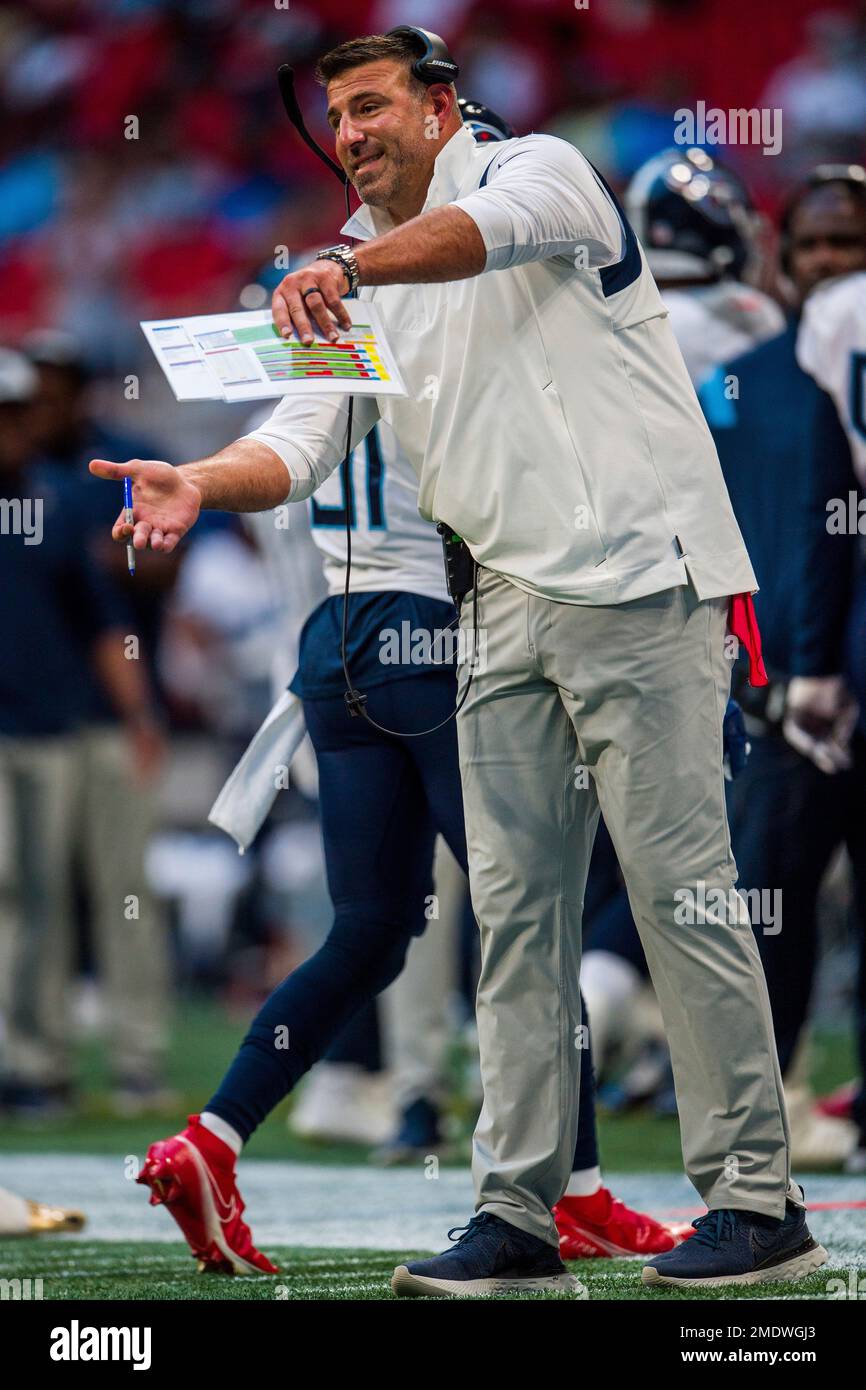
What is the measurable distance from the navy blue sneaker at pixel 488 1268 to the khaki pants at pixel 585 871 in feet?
0.09

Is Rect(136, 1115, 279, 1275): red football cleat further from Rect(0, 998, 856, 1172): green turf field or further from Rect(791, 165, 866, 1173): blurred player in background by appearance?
Rect(791, 165, 866, 1173): blurred player in background

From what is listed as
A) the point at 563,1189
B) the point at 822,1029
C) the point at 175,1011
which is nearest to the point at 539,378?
the point at 563,1189

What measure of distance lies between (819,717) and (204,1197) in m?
2.00

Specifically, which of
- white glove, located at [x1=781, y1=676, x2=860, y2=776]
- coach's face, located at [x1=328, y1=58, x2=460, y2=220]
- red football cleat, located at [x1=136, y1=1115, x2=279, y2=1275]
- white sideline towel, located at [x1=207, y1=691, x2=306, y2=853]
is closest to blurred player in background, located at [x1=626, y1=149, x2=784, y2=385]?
white glove, located at [x1=781, y1=676, x2=860, y2=776]

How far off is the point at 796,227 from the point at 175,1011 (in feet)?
21.0

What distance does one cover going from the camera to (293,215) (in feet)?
45.6

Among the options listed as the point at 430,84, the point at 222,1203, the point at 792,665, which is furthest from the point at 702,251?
the point at 222,1203

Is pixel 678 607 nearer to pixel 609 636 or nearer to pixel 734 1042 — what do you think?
pixel 609 636

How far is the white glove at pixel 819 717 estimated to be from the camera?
190 inches

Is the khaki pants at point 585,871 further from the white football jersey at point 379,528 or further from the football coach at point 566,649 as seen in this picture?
the white football jersey at point 379,528

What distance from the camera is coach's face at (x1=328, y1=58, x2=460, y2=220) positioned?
3328mm

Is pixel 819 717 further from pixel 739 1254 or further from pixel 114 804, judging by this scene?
pixel 114 804

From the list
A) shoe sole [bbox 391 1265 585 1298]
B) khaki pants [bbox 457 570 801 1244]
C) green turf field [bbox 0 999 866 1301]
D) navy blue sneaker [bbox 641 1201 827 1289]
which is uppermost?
khaki pants [bbox 457 570 801 1244]

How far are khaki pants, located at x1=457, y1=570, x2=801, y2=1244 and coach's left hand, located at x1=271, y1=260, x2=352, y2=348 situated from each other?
0.54 metres
